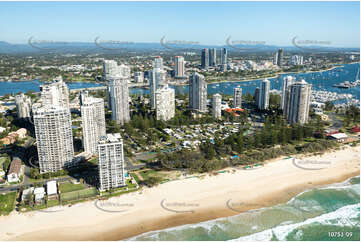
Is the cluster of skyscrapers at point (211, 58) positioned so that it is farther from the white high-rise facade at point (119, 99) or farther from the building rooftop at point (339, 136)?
the building rooftop at point (339, 136)

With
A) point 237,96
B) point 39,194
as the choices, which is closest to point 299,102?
point 237,96

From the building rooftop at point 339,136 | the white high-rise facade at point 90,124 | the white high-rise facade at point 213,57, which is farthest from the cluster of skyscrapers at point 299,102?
the white high-rise facade at point 213,57

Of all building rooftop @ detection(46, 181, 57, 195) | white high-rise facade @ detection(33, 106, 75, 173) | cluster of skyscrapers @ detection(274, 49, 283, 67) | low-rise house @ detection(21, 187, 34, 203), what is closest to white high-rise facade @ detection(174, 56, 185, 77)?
cluster of skyscrapers @ detection(274, 49, 283, 67)

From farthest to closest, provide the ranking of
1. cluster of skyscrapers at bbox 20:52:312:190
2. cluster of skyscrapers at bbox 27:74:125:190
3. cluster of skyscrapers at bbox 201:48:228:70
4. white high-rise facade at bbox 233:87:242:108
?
cluster of skyscrapers at bbox 201:48:228:70 → white high-rise facade at bbox 233:87:242:108 → cluster of skyscrapers at bbox 20:52:312:190 → cluster of skyscrapers at bbox 27:74:125:190

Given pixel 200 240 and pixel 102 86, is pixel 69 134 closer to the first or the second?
pixel 200 240

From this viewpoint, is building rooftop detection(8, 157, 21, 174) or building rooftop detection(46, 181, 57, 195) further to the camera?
building rooftop detection(8, 157, 21, 174)

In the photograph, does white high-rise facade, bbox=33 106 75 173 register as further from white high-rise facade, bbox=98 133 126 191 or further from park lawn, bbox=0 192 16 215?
white high-rise facade, bbox=98 133 126 191

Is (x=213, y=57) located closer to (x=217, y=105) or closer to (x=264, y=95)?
(x=264, y=95)
